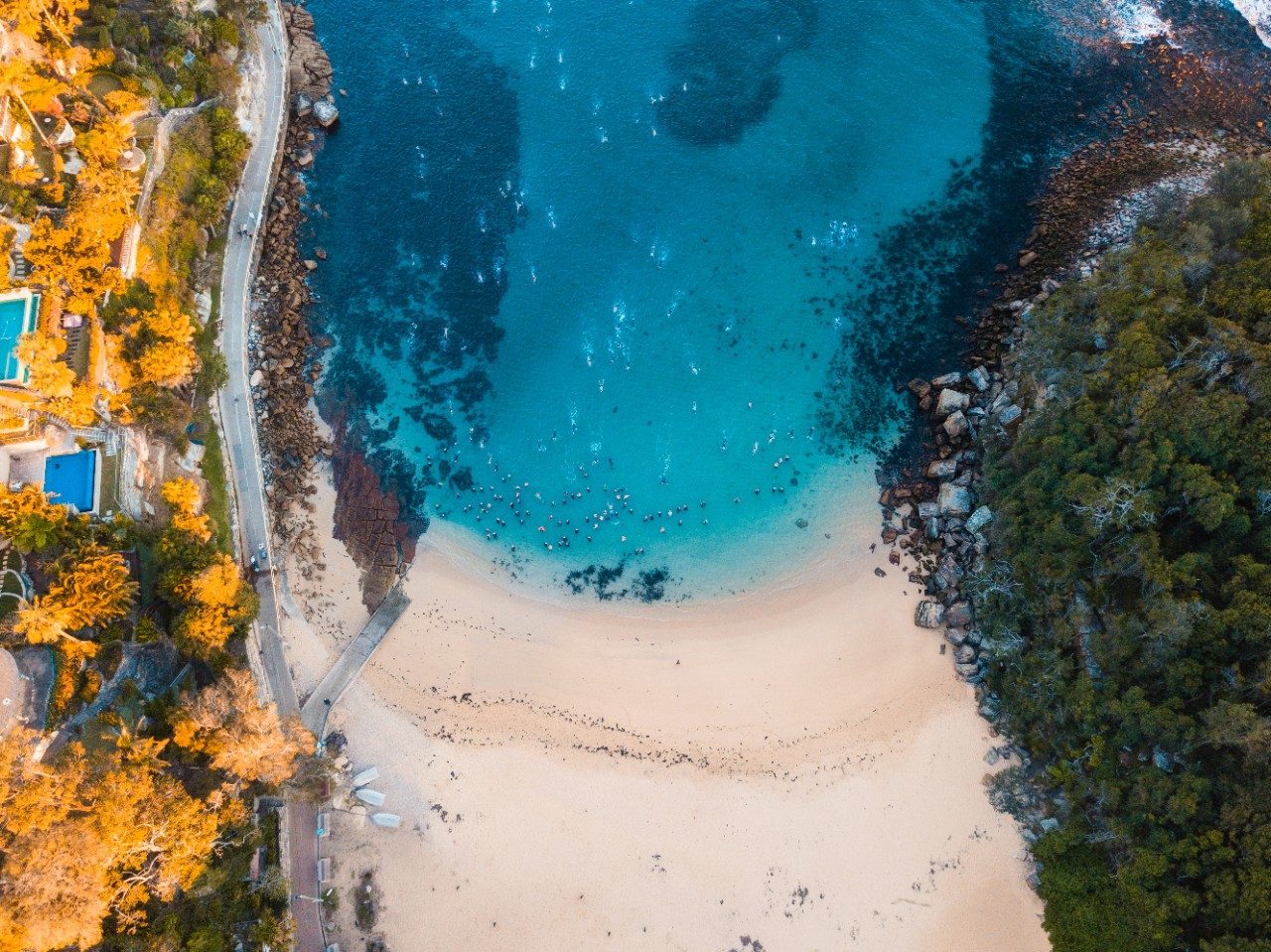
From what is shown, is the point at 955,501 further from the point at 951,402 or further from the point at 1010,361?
the point at 1010,361

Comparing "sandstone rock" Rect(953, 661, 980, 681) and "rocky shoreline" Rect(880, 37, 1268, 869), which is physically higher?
"rocky shoreline" Rect(880, 37, 1268, 869)

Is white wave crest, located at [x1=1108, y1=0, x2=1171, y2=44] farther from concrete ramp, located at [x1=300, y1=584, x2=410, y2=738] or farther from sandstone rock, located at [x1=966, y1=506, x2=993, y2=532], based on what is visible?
concrete ramp, located at [x1=300, y1=584, x2=410, y2=738]

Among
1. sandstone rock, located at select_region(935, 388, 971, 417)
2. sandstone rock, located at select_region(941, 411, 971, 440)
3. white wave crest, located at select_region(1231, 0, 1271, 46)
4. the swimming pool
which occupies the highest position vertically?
white wave crest, located at select_region(1231, 0, 1271, 46)

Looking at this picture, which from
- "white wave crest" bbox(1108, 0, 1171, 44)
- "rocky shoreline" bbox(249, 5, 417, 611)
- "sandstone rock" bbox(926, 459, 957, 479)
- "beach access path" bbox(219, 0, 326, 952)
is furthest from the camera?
"white wave crest" bbox(1108, 0, 1171, 44)

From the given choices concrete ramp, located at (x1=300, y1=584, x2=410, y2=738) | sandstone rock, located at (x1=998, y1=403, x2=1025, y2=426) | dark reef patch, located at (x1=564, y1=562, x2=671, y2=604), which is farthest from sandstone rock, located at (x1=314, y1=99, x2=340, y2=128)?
sandstone rock, located at (x1=998, y1=403, x2=1025, y2=426)

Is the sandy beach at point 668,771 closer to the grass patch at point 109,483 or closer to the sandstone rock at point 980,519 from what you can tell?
the sandstone rock at point 980,519

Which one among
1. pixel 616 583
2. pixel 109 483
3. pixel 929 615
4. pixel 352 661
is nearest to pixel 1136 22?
pixel 929 615

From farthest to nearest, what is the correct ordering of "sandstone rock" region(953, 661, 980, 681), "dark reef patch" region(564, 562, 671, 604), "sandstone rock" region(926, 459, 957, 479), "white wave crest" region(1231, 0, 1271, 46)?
"white wave crest" region(1231, 0, 1271, 46) → "sandstone rock" region(926, 459, 957, 479) → "dark reef patch" region(564, 562, 671, 604) → "sandstone rock" region(953, 661, 980, 681)
